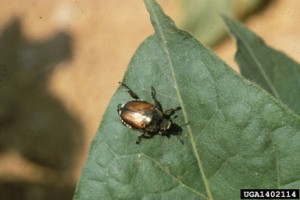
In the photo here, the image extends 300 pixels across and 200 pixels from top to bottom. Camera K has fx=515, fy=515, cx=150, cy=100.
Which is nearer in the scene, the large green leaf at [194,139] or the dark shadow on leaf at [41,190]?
the large green leaf at [194,139]

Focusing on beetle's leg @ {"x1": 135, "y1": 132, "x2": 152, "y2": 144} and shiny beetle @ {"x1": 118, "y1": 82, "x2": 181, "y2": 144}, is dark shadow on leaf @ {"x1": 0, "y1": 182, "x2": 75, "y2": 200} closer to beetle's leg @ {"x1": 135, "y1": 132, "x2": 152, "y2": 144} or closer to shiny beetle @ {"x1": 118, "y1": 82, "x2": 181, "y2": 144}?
shiny beetle @ {"x1": 118, "y1": 82, "x2": 181, "y2": 144}

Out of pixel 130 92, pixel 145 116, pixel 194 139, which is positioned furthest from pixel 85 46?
pixel 194 139

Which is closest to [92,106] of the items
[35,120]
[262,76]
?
[35,120]

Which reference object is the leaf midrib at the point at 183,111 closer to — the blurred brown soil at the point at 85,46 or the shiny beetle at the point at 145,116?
the shiny beetle at the point at 145,116

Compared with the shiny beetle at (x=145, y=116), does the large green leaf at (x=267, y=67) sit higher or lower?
higher

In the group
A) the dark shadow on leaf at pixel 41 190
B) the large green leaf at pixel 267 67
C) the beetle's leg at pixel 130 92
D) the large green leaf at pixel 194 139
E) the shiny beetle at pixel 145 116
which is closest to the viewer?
the large green leaf at pixel 194 139

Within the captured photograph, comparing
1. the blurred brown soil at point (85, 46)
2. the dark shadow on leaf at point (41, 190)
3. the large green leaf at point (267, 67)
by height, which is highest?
the blurred brown soil at point (85, 46)

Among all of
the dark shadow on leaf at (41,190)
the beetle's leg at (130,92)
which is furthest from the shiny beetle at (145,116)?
the dark shadow on leaf at (41,190)
